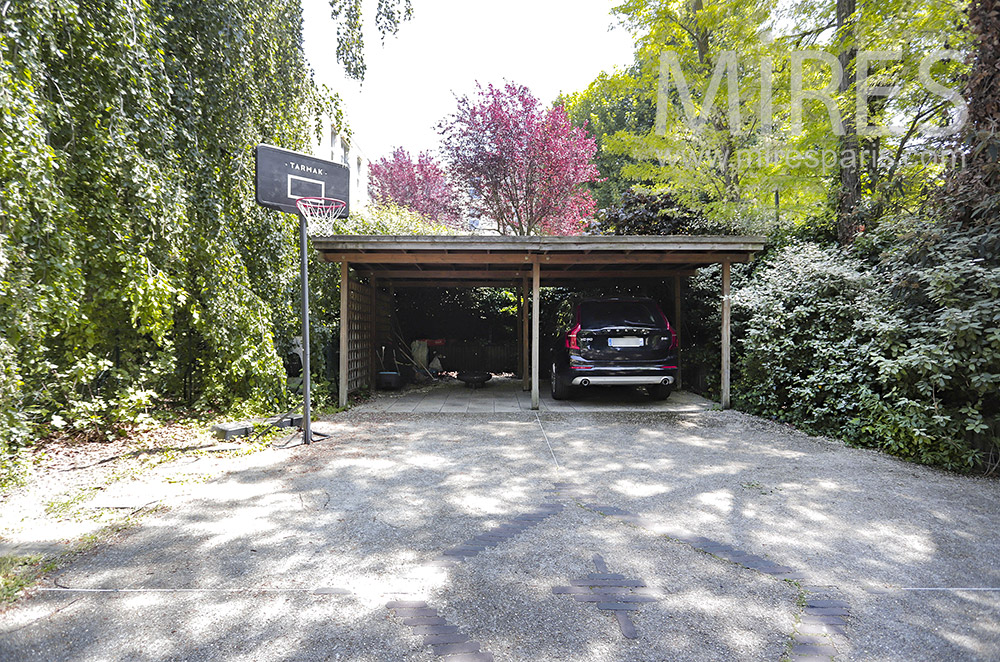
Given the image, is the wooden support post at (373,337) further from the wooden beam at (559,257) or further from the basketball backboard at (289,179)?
the basketball backboard at (289,179)

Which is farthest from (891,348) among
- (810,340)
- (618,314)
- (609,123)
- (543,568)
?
(609,123)

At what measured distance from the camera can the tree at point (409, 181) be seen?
864 inches

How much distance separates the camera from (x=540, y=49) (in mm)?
12812

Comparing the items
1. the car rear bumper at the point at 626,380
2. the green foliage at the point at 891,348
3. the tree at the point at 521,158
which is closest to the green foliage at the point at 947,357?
the green foliage at the point at 891,348

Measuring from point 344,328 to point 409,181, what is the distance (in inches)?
678

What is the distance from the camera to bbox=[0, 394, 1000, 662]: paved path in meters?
2.17

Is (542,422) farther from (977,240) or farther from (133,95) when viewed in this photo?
(133,95)

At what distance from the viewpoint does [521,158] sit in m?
16.8

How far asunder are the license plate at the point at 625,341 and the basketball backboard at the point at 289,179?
4.47 m

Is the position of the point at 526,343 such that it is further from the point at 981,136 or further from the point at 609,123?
the point at 609,123

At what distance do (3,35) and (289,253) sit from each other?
3.68m

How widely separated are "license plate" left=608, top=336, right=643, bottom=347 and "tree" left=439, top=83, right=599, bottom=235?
9.47 meters

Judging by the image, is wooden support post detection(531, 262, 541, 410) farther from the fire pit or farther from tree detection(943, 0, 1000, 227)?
tree detection(943, 0, 1000, 227)

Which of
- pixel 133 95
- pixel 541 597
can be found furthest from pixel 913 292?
pixel 133 95
